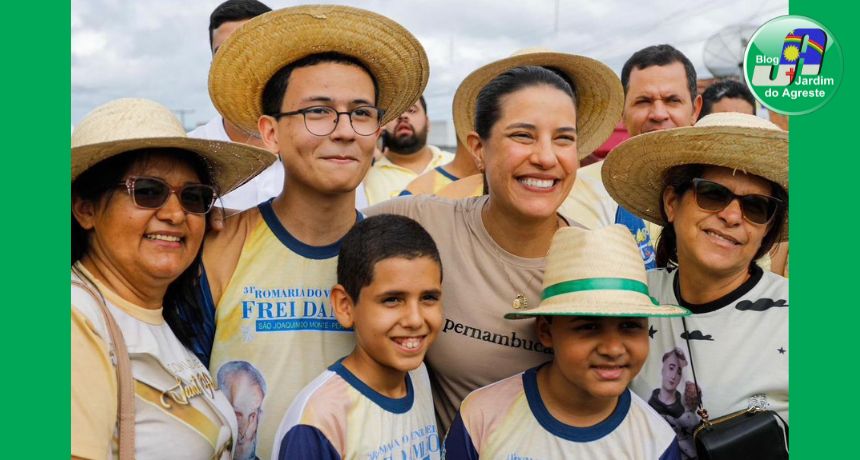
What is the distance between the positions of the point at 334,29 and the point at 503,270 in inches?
49.1

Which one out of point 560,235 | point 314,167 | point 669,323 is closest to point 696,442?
point 669,323

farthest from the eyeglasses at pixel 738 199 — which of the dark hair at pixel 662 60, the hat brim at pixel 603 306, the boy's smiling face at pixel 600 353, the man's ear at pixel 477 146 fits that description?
the dark hair at pixel 662 60

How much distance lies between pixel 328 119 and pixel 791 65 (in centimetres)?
179

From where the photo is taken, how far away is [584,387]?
9.42ft

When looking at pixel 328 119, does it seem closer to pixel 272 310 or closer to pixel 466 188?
pixel 272 310

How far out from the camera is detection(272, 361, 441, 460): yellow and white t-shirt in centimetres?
261

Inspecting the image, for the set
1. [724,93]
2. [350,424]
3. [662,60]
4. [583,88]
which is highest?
[724,93]

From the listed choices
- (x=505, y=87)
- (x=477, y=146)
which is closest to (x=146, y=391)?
(x=477, y=146)

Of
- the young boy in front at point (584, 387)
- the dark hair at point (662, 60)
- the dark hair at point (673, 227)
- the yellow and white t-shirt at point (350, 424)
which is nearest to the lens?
the yellow and white t-shirt at point (350, 424)

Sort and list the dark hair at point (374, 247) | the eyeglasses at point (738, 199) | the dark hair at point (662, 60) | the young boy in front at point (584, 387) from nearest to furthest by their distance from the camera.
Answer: the young boy in front at point (584, 387) < the dark hair at point (374, 247) < the eyeglasses at point (738, 199) < the dark hair at point (662, 60)

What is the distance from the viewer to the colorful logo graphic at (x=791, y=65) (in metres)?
2.69

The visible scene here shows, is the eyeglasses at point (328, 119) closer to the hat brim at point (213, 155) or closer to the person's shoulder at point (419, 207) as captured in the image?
the hat brim at point (213, 155)

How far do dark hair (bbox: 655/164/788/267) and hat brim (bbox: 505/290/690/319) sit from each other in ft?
1.83

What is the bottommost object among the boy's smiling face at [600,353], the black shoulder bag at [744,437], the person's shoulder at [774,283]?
the black shoulder bag at [744,437]
